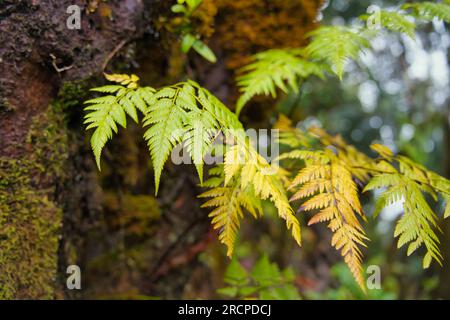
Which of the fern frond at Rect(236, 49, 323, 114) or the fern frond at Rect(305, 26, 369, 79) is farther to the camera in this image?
the fern frond at Rect(236, 49, 323, 114)

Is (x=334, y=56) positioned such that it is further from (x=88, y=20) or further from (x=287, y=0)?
(x=88, y=20)

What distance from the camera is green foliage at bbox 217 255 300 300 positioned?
2.19m

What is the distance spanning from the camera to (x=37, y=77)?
5.85 feet

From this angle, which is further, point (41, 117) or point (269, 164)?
point (41, 117)

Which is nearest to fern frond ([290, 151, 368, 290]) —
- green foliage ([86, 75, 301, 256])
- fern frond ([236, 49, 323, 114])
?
green foliage ([86, 75, 301, 256])

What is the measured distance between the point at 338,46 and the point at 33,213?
1.72 metres

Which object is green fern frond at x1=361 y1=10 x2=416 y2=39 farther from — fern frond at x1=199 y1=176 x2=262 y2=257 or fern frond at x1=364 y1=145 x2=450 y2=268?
fern frond at x1=199 y1=176 x2=262 y2=257

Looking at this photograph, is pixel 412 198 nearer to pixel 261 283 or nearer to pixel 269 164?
pixel 269 164

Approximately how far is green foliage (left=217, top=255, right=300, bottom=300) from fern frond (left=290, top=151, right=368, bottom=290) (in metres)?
0.79

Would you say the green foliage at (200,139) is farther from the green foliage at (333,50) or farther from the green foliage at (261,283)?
the green foliage at (261,283)

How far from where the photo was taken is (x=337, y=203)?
4.98 feet

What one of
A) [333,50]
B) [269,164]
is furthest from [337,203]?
[333,50]
